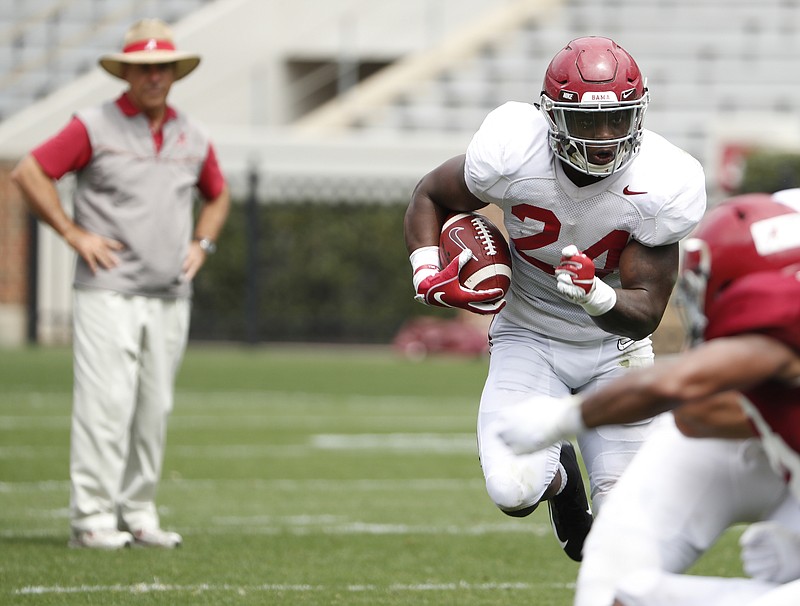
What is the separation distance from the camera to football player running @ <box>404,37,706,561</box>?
13.7ft

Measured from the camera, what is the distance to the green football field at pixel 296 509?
476cm

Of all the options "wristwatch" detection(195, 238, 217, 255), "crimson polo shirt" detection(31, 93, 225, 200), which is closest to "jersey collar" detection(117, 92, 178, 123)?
"crimson polo shirt" detection(31, 93, 225, 200)

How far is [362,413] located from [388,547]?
15.1 feet

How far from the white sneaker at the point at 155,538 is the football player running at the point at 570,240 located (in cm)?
158

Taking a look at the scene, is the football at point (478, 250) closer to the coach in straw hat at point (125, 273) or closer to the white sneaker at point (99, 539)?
the coach in straw hat at point (125, 273)

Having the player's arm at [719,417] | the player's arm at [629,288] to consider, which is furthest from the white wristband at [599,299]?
the player's arm at [719,417]

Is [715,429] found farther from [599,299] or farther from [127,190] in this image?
[127,190]

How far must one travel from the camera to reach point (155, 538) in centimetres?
552

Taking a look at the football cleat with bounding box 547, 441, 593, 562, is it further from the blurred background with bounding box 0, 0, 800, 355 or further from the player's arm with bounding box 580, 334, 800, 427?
the blurred background with bounding box 0, 0, 800, 355

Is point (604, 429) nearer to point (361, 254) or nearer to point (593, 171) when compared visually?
point (593, 171)

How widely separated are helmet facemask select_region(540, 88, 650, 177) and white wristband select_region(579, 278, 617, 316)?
14.4 inches

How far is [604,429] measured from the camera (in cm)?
445

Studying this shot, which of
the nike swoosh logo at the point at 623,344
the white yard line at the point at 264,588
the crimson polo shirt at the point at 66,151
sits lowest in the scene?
the white yard line at the point at 264,588

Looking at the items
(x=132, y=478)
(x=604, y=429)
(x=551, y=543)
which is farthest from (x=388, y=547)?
(x=604, y=429)
